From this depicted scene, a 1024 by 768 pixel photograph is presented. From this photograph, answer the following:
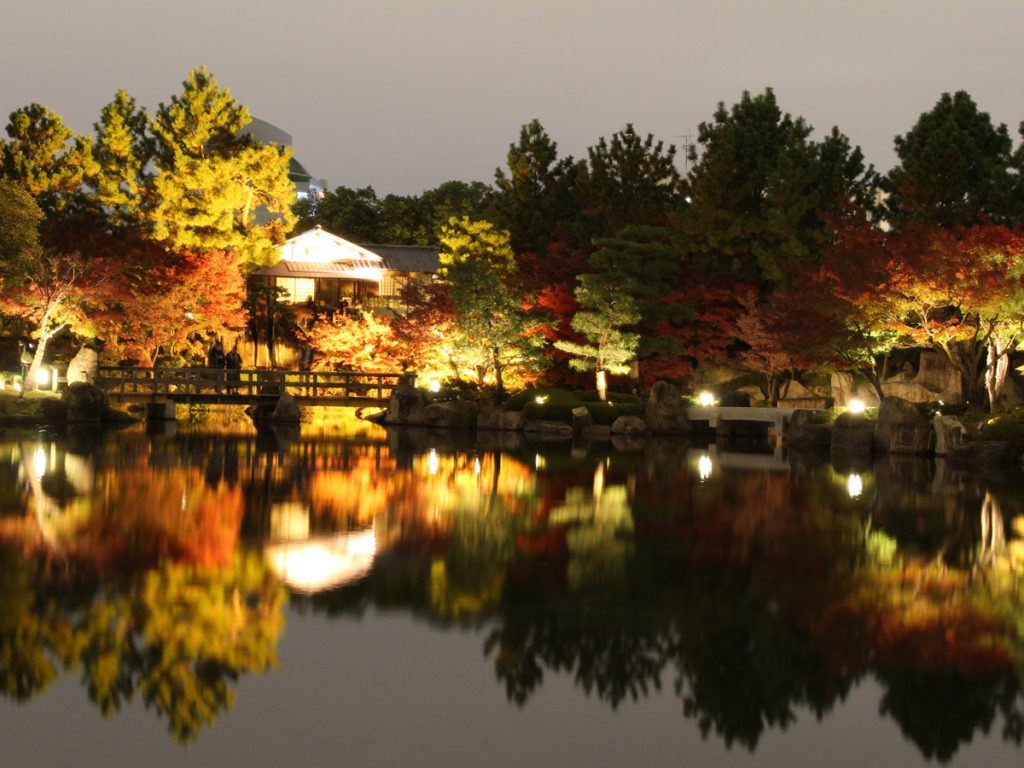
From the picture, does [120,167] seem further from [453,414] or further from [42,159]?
[453,414]

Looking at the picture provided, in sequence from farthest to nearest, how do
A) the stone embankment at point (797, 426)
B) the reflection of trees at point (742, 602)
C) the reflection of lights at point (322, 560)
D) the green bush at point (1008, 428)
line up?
1. the stone embankment at point (797, 426)
2. the green bush at point (1008, 428)
3. the reflection of lights at point (322, 560)
4. the reflection of trees at point (742, 602)

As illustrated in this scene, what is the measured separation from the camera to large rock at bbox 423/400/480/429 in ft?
102

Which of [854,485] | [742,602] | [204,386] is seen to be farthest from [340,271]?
[742,602]

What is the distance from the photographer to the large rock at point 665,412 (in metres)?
29.4

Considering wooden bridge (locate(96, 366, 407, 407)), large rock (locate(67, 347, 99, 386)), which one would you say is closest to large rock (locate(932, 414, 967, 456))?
wooden bridge (locate(96, 366, 407, 407))

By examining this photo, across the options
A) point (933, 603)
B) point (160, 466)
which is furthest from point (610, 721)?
point (160, 466)

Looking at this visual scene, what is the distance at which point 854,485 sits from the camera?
16.5m

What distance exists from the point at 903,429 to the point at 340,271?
27.2 metres

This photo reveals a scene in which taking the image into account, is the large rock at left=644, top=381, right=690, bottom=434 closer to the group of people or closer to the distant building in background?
the group of people

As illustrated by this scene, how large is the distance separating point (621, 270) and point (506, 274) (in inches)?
278

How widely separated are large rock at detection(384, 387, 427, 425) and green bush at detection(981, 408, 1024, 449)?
53.8 ft

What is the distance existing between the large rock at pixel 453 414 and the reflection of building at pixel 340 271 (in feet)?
41.6

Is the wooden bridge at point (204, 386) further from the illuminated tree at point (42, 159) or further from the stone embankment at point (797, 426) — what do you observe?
the illuminated tree at point (42, 159)

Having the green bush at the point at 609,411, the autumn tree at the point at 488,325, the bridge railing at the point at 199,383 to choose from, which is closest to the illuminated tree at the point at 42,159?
the bridge railing at the point at 199,383
